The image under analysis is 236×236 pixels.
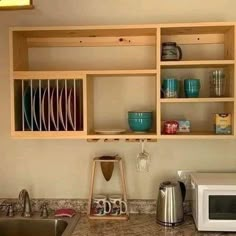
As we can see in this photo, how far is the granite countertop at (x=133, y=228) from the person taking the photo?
182cm

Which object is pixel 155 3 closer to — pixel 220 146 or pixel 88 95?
pixel 88 95

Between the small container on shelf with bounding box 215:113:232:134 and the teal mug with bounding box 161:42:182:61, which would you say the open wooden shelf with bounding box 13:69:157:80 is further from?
the small container on shelf with bounding box 215:113:232:134

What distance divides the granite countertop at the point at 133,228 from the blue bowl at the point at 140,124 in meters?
0.51

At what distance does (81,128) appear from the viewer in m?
1.92

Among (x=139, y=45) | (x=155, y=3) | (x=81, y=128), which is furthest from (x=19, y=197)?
(x=155, y=3)

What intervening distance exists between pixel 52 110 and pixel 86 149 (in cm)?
38

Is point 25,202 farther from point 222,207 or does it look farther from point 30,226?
point 222,207

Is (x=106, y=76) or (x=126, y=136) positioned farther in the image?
(x=106, y=76)

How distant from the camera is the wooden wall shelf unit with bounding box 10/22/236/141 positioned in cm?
187

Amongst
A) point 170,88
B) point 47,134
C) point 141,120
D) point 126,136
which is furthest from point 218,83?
point 47,134

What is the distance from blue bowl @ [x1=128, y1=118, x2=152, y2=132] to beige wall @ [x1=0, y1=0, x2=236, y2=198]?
223 millimetres

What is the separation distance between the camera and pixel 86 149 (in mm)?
2166

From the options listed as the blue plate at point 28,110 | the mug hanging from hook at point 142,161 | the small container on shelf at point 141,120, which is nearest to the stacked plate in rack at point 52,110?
the blue plate at point 28,110

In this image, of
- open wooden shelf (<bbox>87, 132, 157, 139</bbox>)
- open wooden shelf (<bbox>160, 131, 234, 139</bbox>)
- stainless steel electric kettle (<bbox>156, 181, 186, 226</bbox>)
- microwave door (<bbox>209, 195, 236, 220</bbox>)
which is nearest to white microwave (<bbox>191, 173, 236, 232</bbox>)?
microwave door (<bbox>209, 195, 236, 220</bbox>)
